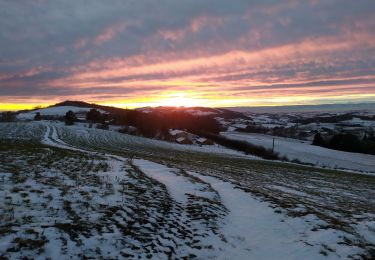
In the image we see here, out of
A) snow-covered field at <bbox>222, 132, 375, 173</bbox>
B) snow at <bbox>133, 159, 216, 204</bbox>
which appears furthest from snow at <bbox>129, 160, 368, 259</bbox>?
snow-covered field at <bbox>222, 132, 375, 173</bbox>

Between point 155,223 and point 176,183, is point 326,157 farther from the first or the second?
point 155,223

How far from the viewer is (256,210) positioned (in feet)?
40.5

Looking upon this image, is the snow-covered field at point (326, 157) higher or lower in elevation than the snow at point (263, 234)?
lower

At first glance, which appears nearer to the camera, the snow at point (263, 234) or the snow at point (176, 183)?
the snow at point (263, 234)

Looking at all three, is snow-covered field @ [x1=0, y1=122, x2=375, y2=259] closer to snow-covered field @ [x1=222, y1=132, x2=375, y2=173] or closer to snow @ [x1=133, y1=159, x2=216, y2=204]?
snow @ [x1=133, y1=159, x2=216, y2=204]

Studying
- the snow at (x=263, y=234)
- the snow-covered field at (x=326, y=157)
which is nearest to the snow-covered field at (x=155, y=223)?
the snow at (x=263, y=234)

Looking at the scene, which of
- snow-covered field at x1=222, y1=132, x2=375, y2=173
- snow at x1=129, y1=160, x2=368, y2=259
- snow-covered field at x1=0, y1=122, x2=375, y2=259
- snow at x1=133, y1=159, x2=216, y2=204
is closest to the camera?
snow-covered field at x1=0, y1=122, x2=375, y2=259

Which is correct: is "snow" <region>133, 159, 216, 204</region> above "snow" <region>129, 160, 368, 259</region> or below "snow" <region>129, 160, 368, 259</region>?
above

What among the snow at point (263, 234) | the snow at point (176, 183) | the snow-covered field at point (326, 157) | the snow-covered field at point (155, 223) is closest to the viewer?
the snow-covered field at point (155, 223)

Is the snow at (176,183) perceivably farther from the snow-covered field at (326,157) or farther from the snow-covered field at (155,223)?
the snow-covered field at (326,157)

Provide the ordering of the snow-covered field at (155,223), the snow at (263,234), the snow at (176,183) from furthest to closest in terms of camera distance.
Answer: the snow at (176,183) < the snow at (263,234) < the snow-covered field at (155,223)

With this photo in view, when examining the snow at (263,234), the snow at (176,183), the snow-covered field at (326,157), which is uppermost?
the snow at (176,183)

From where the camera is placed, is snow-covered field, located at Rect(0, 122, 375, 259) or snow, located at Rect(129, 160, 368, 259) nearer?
snow-covered field, located at Rect(0, 122, 375, 259)

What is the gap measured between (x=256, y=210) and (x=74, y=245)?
7198mm
